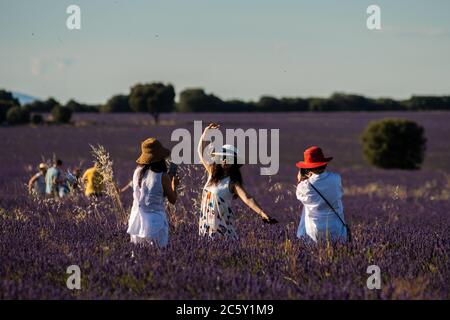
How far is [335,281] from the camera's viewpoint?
4156mm

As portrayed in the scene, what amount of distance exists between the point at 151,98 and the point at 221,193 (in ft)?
242

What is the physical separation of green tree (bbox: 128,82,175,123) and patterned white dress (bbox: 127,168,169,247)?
72.2 meters

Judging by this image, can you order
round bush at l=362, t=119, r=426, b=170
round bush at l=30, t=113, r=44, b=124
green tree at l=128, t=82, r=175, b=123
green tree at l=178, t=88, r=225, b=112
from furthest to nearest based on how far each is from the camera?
A: green tree at l=128, t=82, r=175, b=123 < green tree at l=178, t=88, r=225, b=112 < round bush at l=30, t=113, r=44, b=124 < round bush at l=362, t=119, r=426, b=170

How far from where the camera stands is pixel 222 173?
18.1 ft

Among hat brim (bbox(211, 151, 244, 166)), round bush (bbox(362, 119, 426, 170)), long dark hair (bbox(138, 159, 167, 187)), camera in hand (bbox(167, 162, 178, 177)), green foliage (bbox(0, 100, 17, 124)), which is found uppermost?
green foliage (bbox(0, 100, 17, 124))

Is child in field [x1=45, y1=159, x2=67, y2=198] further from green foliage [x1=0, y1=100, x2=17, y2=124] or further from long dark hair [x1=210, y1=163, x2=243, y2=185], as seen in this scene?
green foliage [x1=0, y1=100, x2=17, y2=124]

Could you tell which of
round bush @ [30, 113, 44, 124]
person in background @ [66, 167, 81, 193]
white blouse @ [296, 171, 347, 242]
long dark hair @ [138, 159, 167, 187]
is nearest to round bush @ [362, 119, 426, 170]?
person in background @ [66, 167, 81, 193]

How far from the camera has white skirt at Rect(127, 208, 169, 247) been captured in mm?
5203

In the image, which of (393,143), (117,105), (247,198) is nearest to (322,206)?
(247,198)

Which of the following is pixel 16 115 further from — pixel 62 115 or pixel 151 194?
pixel 151 194

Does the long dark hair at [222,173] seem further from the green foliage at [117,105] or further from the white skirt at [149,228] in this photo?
the green foliage at [117,105]

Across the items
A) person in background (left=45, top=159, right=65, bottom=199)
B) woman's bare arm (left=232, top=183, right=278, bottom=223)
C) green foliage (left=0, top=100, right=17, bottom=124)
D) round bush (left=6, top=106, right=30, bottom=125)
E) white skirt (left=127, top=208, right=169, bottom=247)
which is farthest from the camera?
round bush (left=6, top=106, right=30, bottom=125)

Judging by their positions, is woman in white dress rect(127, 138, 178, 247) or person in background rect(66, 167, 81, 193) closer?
woman in white dress rect(127, 138, 178, 247)
